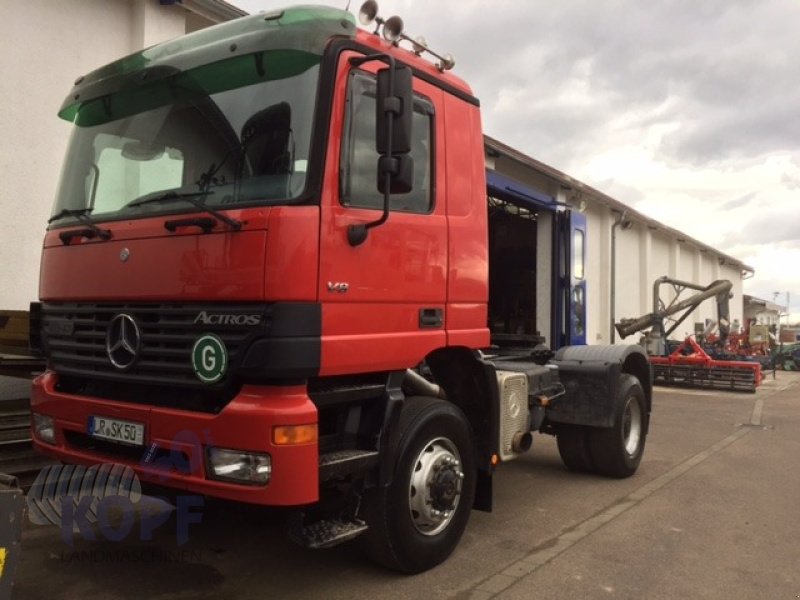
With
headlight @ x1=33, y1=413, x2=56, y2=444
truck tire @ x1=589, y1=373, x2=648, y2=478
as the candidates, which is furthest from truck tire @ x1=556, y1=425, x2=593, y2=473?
headlight @ x1=33, y1=413, x2=56, y2=444

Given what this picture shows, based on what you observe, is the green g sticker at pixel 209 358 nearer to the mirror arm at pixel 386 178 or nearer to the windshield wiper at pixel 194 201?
the windshield wiper at pixel 194 201

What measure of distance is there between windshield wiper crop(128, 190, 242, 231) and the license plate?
1104 mm

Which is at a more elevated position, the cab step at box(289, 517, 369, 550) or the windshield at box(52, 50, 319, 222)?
the windshield at box(52, 50, 319, 222)

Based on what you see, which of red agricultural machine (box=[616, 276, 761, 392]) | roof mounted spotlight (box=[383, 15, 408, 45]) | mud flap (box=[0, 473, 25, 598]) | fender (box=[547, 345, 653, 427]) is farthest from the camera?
red agricultural machine (box=[616, 276, 761, 392])

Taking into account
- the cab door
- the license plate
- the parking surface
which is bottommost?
the parking surface

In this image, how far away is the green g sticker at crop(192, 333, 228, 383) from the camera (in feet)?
9.86

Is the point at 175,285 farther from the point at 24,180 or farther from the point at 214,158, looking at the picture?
the point at 24,180

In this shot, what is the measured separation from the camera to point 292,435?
9.51ft

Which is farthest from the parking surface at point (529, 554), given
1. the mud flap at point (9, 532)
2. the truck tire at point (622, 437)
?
the mud flap at point (9, 532)

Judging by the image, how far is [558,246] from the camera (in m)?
7.16

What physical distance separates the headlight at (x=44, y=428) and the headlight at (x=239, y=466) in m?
1.28

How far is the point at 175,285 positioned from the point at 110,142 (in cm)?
120

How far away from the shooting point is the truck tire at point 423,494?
346cm

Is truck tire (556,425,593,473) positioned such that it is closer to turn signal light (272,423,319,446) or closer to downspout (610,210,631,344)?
turn signal light (272,423,319,446)
